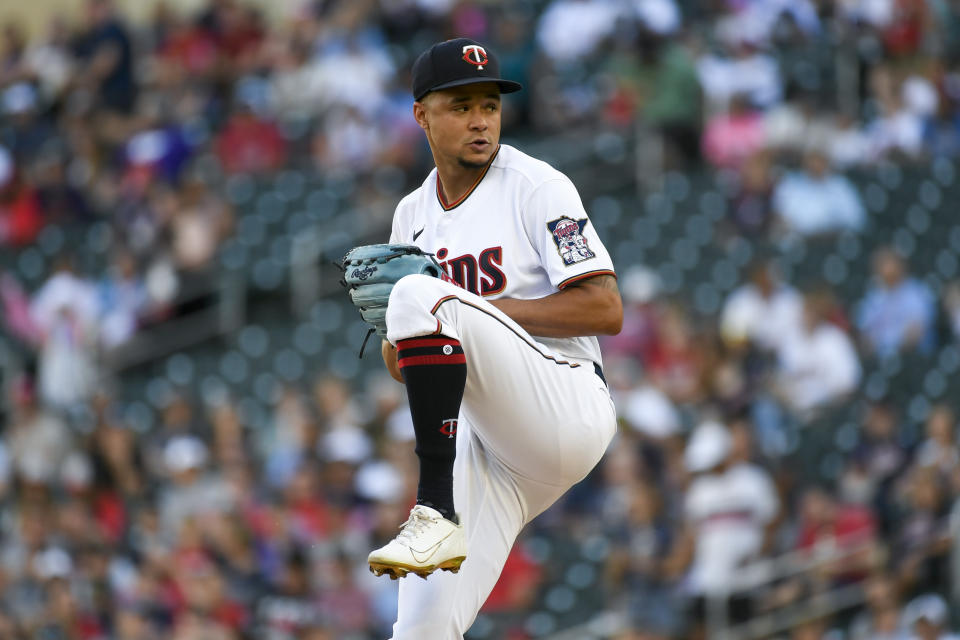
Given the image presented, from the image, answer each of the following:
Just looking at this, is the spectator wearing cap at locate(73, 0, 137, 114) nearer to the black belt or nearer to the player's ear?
the player's ear

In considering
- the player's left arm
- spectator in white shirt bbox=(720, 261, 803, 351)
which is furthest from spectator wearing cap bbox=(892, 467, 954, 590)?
the player's left arm

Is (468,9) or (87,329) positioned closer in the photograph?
(87,329)

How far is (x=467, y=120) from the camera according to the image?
4578 millimetres

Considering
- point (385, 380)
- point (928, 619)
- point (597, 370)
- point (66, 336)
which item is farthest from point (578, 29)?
point (597, 370)

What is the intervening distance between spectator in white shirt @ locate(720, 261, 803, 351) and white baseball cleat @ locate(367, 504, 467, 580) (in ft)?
20.0

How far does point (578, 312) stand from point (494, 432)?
1.42 feet

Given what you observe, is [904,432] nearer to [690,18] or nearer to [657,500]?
[657,500]

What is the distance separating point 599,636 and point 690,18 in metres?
6.25

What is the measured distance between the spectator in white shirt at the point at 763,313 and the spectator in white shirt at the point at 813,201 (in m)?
0.69

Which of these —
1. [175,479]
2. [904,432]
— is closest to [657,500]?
[904,432]

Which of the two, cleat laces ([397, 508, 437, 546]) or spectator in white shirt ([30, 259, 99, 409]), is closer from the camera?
cleat laces ([397, 508, 437, 546])

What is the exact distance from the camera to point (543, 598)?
904cm

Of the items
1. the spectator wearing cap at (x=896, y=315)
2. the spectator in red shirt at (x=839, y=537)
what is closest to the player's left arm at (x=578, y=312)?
the spectator in red shirt at (x=839, y=537)

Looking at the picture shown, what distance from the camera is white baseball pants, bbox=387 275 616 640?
14.0ft
